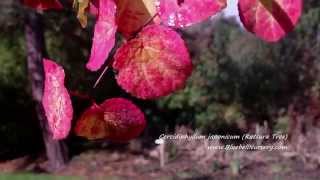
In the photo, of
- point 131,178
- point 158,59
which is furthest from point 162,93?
point 131,178

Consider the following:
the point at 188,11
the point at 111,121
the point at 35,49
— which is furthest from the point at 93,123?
the point at 35,49

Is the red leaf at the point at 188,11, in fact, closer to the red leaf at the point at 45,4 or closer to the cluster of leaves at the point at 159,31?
the cluster of leaves at the point at 159,31

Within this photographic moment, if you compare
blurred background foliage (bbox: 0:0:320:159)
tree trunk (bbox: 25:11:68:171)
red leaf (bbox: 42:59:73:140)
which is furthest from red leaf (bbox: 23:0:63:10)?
blurred background foliage (bbox: 0:0:320:159)

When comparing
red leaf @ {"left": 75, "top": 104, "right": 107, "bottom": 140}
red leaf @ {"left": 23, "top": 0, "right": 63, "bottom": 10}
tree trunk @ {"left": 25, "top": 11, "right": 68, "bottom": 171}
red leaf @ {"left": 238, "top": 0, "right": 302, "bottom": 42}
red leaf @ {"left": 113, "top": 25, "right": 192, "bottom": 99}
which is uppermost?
tree trunk @ {"left": 25, "top": 11, "right": 68, "bottom": 171}

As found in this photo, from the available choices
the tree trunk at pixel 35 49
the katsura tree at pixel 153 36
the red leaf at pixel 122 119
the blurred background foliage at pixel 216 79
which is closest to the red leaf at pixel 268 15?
the katsura tree at pixel 153 36

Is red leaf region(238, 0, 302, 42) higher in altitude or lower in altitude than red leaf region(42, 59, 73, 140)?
higher

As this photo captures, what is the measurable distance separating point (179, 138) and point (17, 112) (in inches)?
65.3

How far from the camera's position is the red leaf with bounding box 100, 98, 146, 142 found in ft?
1.56

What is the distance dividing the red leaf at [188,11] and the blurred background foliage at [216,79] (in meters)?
6.25

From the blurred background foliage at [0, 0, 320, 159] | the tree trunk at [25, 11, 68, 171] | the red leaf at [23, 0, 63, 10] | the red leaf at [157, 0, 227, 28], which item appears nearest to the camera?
the red leaf at [157, 0, 227, 28]

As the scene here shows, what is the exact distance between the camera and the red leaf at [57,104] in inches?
18.1

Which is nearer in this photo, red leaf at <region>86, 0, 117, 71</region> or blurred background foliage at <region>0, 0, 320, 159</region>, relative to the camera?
red leaf at <region>86, 0, 117, 71</region>

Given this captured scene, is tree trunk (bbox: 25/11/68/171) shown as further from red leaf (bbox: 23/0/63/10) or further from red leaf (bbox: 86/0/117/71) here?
red leaf (bbox: 86/0/117/71)

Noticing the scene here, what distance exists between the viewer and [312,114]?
22.0ft
